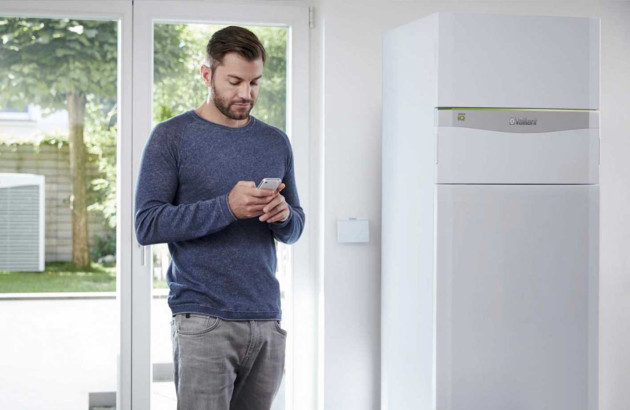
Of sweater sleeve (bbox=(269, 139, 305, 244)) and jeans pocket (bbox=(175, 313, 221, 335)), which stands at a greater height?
sweater sleeve (bbox=(269, 139, 305, 244))

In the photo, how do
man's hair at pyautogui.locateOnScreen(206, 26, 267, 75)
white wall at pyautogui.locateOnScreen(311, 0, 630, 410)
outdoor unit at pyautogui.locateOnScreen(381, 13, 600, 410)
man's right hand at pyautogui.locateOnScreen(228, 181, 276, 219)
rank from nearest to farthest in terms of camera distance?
man's right hand at pyautogui.locateOnScreen(228, 181, 276, 219) < man's hair at pyautogui.locateOnScreen(206, 26, 267, 75) < outdoor unit at pyautogui.locateOnScreen(381, 13, 600, 410) < white wall at pyautogui.locateOnScreen(311, 0, 630, 410)

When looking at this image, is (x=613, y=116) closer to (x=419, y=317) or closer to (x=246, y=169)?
(x=419, y=317)

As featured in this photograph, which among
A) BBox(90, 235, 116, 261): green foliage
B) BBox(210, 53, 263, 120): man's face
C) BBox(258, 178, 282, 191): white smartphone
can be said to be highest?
BBox(210, 53, 263, 120): man's face

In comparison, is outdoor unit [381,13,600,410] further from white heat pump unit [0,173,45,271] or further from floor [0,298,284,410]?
white heat pump unit [0,173,45,271]

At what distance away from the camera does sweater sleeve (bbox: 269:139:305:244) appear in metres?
1.90

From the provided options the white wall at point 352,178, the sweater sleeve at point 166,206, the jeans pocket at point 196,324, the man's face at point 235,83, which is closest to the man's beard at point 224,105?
the man's face at point 235,83

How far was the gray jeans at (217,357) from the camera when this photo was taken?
1.76 metres

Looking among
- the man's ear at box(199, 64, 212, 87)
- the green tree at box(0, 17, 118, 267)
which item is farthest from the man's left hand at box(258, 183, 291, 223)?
the green tree at box(0, 17, 118, 267)

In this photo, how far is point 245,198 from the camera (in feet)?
5.60

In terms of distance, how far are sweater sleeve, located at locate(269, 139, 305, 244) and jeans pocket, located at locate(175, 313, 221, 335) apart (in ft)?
0.98

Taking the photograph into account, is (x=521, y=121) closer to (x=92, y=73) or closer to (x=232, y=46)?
(x=232, y=46)

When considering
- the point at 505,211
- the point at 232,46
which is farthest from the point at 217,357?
the point at 505,211

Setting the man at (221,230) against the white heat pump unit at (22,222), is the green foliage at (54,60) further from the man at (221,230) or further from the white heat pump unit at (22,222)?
the man at (221,230)

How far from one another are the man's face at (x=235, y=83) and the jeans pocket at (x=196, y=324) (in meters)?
0.54
